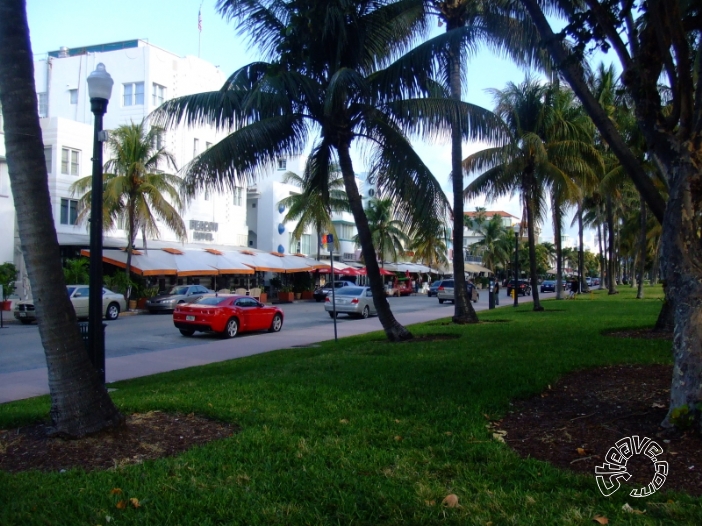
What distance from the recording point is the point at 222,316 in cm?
1908

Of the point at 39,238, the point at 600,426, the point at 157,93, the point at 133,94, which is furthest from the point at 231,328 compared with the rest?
the point at 133,94

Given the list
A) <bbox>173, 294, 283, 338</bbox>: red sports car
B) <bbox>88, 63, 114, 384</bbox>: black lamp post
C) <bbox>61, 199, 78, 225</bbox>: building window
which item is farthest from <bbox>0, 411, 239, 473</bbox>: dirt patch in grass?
<bbox>61, 199, 78, 225</bbox>: building window

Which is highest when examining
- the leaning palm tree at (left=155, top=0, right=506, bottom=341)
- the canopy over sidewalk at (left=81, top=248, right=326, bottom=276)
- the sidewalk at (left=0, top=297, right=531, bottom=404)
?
the leaning palm tree at (left=155, top=0, right=506, bottom=341)

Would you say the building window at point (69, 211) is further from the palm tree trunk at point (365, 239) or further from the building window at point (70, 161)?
the palm tree trunk at point (365, 239)

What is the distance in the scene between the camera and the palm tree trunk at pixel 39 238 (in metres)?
5.54

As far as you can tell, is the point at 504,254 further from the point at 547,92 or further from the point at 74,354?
the point at 74,354

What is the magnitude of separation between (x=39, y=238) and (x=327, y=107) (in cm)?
663

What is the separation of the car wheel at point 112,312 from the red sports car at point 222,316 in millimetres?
8225

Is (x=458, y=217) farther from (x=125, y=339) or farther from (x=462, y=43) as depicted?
(x=125, y=339)

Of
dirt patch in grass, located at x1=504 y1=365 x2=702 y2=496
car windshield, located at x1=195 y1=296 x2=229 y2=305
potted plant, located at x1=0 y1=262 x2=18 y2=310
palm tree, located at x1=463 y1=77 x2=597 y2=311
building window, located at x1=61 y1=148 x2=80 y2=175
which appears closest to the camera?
dirt patch in grass, located at x1=504 y1=365 x2=702 y2=496

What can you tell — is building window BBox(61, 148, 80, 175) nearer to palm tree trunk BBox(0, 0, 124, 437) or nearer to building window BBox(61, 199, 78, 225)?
building window BBox(61, 199, 78, 225)

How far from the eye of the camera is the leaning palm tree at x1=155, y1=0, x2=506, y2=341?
11.9 m

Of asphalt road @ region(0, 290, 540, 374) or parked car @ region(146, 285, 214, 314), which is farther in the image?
parked car @ region(146, 285, 214, 314)

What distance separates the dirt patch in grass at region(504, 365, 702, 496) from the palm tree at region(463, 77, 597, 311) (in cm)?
1572
